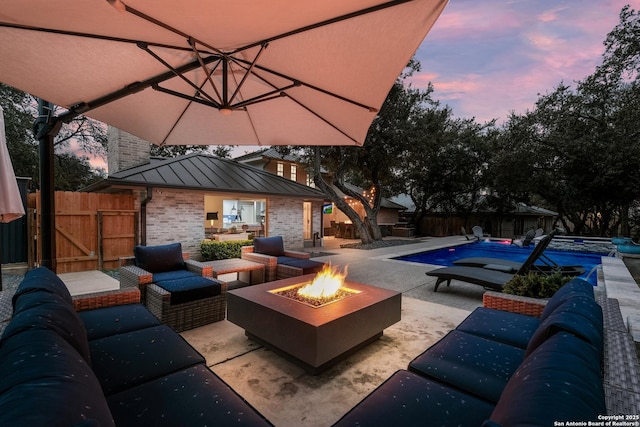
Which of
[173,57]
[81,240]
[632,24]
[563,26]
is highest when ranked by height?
[632,24]

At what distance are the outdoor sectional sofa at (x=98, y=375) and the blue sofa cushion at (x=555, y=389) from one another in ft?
3.98

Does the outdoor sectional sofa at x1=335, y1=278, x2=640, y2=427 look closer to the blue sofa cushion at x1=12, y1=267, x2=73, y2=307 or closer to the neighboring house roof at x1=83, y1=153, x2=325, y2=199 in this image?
the blue sofa cushion at x1=12, y1=267, x2=73, y2=307

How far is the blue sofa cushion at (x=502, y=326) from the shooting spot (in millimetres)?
2473

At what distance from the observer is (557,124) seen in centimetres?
1598

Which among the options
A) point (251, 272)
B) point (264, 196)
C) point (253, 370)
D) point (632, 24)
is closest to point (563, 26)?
point (632, 24)

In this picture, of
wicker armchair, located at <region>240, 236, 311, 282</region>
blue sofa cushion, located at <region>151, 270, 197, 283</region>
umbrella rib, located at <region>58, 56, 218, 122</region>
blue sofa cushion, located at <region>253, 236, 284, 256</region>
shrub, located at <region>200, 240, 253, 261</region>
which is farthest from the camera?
shrub, located at <region>200, 240, 253, 261</region>

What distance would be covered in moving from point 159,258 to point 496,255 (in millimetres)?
14243

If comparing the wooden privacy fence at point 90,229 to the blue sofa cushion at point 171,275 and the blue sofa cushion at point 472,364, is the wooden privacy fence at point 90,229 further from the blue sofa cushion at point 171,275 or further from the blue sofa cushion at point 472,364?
the blue sofa cushion at point 472,364

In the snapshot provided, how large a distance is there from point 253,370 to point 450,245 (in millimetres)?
14141

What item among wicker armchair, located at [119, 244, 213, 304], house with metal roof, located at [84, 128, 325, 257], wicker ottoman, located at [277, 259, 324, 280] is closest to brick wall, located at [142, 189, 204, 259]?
house with metal roof, located at [84, 128, 325, 257]

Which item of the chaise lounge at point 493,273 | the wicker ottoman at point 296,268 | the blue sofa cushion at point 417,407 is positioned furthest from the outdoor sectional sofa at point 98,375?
the chaise lounge at point 493,273

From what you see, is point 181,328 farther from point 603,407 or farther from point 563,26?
point 563,26

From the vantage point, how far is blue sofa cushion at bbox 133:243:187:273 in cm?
487

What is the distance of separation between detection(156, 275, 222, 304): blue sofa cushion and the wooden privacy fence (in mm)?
5500
